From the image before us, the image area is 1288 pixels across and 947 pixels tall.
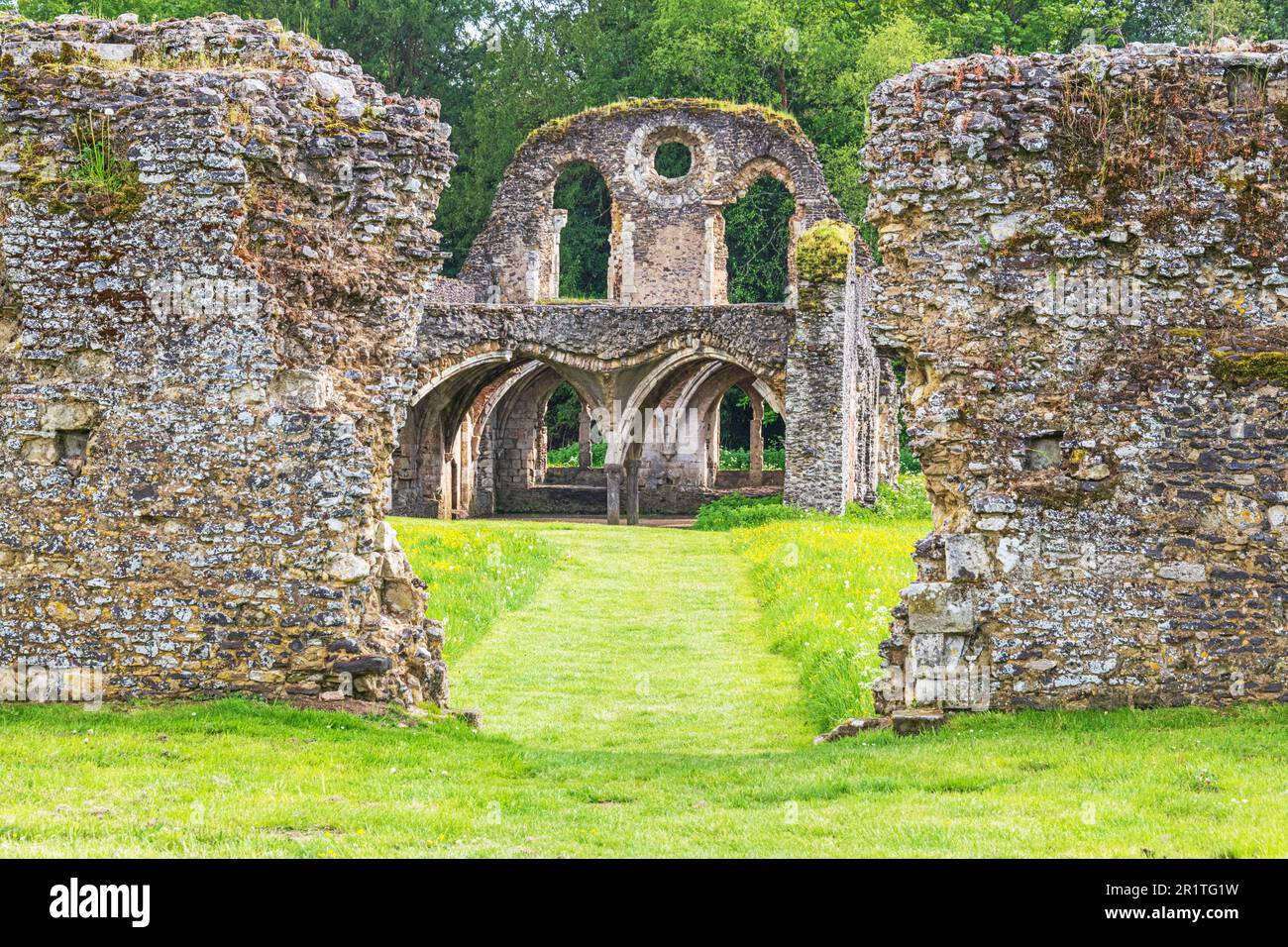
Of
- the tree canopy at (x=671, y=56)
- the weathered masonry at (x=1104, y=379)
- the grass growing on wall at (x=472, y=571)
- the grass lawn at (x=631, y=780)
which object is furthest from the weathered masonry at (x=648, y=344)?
the weathered masonry at (x=1104, y=379)

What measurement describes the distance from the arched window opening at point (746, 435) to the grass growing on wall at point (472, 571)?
1660 centimetres

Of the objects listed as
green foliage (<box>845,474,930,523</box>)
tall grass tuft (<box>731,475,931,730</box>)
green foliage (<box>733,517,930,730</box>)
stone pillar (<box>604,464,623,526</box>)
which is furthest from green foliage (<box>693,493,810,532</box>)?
green foliage (<box>733,517,930,730</box>)

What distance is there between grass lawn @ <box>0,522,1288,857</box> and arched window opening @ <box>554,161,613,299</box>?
31624mm

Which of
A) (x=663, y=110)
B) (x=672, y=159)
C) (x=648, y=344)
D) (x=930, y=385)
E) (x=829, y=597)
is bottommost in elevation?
(x=829, y=597)

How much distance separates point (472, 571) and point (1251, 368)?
997 cm

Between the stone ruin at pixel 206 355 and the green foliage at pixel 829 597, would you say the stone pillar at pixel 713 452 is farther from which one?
the stone ruin at pixel 206 355

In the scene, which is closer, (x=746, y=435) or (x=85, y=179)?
(x=85, y=179)

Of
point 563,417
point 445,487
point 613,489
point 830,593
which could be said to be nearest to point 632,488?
point 613,489

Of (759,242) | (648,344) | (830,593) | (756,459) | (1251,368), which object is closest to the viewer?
(1251,368)

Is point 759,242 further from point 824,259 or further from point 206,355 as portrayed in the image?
point 206,355

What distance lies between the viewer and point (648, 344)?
27.8 metres

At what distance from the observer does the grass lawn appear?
20.5 feet
